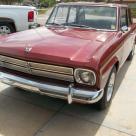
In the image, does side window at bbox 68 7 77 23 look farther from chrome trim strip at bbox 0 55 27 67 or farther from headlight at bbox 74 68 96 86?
headlight at bbox 74 68 96 86

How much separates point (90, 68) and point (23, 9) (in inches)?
246

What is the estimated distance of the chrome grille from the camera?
11.1 ft

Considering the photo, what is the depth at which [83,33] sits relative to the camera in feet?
14.5

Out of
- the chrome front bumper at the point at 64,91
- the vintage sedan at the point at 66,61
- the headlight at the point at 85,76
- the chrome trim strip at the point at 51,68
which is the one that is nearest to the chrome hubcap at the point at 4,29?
the vintage sedan at the point at 66,61

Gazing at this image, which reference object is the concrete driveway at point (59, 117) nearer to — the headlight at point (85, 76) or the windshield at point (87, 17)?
the headlight at point (85, 76)

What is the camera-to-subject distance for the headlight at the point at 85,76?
327 centimetres

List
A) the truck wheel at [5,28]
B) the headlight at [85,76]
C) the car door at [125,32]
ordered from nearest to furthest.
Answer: the headlight at [85,76] → the car door at [125,32] → the truck wheel at [5,28]

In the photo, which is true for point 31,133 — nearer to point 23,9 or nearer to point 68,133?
point 68,133

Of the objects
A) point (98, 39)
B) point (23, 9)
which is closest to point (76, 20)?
point (98, 39)

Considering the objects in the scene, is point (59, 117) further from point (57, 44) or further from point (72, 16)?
point (72, 16)

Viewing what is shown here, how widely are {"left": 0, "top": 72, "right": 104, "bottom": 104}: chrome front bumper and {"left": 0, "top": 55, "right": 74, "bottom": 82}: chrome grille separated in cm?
13

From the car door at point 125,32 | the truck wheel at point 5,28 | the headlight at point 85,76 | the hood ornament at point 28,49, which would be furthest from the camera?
the truck wheel at point 5,28

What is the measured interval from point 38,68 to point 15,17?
581cm

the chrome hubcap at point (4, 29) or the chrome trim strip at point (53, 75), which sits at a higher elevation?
the chrome trim strip at point (53, 75)
